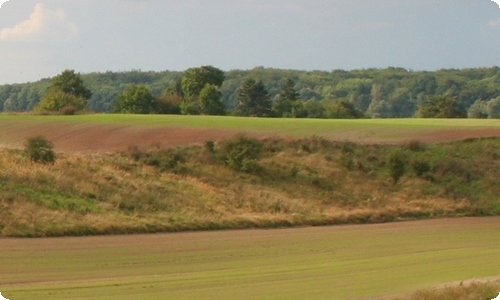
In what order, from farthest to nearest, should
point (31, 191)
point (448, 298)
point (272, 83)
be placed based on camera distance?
point (272, 83)
point (31, 191)
point (448, 298)

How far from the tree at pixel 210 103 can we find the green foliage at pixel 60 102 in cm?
1422

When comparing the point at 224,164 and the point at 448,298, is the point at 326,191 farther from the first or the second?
the point at 448,298

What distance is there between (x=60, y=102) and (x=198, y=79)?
24.5m

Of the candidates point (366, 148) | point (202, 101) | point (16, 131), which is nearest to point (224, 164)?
point (366, 148)

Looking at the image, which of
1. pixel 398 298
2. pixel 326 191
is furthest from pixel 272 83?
pixel 398 298

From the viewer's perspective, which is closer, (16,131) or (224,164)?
(224,164)

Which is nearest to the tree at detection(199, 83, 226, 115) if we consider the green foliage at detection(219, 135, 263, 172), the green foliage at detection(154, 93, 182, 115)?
the green foliage at detection(154, 93, 182, 115)

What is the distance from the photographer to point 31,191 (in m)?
35.6

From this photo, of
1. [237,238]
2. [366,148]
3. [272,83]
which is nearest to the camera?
[237,238]

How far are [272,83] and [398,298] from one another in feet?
500

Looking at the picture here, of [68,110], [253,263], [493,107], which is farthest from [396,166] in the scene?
[493,107]

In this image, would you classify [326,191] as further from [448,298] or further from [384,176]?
[448,298]

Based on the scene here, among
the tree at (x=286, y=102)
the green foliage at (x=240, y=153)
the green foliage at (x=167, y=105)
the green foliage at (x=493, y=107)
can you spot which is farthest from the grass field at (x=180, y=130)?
the green foliage at (x=493, y=107)

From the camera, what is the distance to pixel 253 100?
99375 millimetres
